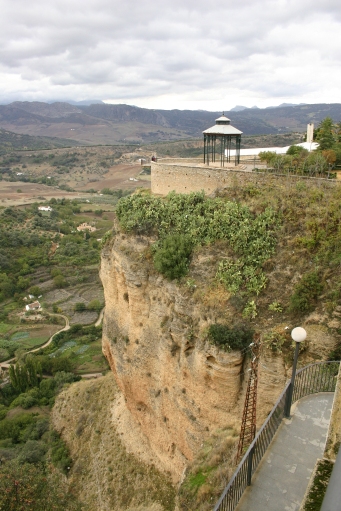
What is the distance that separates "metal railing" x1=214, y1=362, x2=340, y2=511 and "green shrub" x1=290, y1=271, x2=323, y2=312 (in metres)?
1.83

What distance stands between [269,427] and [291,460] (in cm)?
66

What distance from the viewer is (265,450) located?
7.46 meters

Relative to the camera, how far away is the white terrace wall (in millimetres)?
15661

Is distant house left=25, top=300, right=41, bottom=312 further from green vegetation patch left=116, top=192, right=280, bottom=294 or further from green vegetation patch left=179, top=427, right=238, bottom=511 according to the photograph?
green vegetation patch left=179, top=427, right=238, bottom=511

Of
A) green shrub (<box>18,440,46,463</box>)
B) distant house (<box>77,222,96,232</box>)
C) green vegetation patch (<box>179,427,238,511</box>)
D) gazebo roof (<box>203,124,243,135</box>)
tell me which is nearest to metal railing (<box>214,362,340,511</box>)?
green vegetation patch (<box>179,427,238,511</box>)

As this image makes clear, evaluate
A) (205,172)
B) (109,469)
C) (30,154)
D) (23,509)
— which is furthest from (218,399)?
(30,154)

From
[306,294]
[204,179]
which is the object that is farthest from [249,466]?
[204,179]

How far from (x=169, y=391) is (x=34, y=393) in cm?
1987

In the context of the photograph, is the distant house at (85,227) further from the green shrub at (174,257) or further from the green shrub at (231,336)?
the green shrub at (231,336)

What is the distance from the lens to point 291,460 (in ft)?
24.1

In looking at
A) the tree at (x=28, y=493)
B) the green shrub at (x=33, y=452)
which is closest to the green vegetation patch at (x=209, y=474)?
the tree at (x=28, y=493)

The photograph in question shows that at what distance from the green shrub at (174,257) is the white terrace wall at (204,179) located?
361 cm

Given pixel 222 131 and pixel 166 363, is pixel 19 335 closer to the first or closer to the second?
pixel 166 363

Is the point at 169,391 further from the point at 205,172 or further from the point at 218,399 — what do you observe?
the point at 205,172
